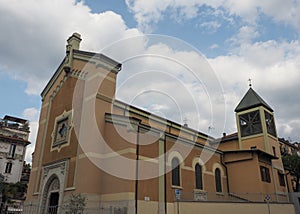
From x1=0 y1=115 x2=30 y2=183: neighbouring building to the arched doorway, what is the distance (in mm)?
30443

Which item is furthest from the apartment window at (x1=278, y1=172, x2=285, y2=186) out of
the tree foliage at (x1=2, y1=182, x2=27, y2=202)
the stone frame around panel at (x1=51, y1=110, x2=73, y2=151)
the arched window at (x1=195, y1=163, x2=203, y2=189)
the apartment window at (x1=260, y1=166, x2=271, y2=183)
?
the tree foliage at (x1=2, y1=182, x2=27, y2=202)

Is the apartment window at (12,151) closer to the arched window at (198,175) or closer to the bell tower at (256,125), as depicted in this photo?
the arched window at (198,175)

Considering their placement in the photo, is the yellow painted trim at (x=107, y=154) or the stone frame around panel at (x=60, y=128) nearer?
the yellow painted trim at (x=107, y=154)

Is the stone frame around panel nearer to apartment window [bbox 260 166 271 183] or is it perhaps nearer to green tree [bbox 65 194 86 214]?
green tree [bbox 65 194 86 214]

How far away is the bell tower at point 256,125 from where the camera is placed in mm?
30422

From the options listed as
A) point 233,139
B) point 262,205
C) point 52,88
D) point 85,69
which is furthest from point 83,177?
point 233,139

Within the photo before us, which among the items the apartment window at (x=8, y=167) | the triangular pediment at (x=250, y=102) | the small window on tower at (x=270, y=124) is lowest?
the apartment window at (x=8, y=167)

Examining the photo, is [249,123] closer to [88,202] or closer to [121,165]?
[121,165]

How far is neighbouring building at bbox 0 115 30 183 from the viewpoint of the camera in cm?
4756

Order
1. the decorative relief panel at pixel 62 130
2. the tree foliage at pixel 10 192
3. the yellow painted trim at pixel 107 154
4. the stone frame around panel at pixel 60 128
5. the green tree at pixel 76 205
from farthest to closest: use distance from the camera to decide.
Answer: the tree foliage at pixel 10 192 → the decorative relief panel at pixel 62 130 → the stone frame around panel at pixel 60 128 → the yellow painted trim at pixel 107 154 → the green tree at pixel 76 205

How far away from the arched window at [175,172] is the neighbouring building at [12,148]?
1441 inches

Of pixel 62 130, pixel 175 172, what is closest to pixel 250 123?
pixel 175 172

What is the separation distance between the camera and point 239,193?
76.6ft

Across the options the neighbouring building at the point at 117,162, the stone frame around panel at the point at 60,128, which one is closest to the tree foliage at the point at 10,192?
the neighbouring building at the point at 117,162
